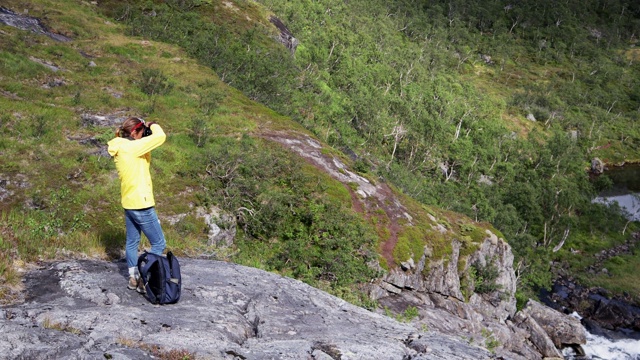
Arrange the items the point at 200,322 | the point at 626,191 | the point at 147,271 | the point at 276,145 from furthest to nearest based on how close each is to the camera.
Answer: the point at 626,191 → the point at 276,145 → the point at 147,271 → the point at 200,322

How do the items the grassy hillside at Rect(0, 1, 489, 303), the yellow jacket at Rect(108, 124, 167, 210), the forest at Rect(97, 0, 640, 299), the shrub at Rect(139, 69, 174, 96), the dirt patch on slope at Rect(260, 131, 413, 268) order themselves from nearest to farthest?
the yellow jacket at Rect(108, 124, 167, 210)
the grassy hillside at Rect(0, 1, 489, 303)
the dirt patch on slope at Rect(260, 131, 413, 268)
the shrub at Rect(139, 69, 174, 96)
the forest at Rect(97, 0, 640, 299)

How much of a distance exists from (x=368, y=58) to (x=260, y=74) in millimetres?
54582

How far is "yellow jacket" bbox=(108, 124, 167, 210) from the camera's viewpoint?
9727 mm

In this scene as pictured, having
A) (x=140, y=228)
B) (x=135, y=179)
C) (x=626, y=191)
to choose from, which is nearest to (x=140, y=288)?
(x=140, y=228)

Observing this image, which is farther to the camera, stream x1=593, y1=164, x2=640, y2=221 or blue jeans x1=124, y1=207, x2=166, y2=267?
stream x1=593, y1=164, x2=640, y2=221

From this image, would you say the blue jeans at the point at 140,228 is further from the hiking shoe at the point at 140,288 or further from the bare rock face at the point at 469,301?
the bare rock face at the point at 469,301

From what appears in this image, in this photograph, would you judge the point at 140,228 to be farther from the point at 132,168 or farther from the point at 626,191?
the point at 626,191

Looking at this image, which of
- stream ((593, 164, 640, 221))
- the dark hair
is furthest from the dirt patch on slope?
stream ((593, 164, 640, 221))

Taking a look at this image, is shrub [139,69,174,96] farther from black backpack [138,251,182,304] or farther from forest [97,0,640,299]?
black backpack [138,251,182,304]

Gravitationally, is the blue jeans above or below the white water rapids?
above

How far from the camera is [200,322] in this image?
30.3 ft

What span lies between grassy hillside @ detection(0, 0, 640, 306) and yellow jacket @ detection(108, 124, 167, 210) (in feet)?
9.18

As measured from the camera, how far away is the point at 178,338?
27.3 ft

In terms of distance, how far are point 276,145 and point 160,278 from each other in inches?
772
